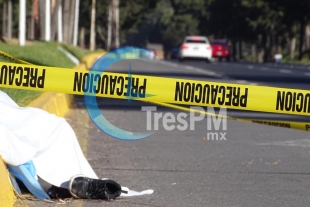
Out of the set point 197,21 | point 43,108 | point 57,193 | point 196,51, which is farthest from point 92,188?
point 197,21

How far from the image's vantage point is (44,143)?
651cm

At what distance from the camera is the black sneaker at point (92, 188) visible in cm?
635

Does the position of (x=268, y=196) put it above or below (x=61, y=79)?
below

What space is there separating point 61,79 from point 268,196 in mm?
1745

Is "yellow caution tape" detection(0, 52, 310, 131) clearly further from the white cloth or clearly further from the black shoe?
the black shoe

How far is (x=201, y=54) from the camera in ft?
152

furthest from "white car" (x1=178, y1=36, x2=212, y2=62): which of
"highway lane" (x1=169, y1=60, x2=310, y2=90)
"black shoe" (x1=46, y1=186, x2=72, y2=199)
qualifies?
"black shoe" (x1=46, y1=186, x2=72, y2=199)

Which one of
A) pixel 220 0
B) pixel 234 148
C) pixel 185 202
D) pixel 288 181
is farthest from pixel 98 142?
pixel 220 0

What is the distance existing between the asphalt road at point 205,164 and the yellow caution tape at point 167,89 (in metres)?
0.72

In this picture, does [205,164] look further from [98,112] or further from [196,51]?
[196,51]

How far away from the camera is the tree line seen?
7281 cm

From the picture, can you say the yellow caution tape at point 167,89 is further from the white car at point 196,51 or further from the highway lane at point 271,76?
the white car at point 196,51

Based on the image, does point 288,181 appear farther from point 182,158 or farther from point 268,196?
point 182,158

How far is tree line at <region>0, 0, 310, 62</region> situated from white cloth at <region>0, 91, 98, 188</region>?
3211cm
